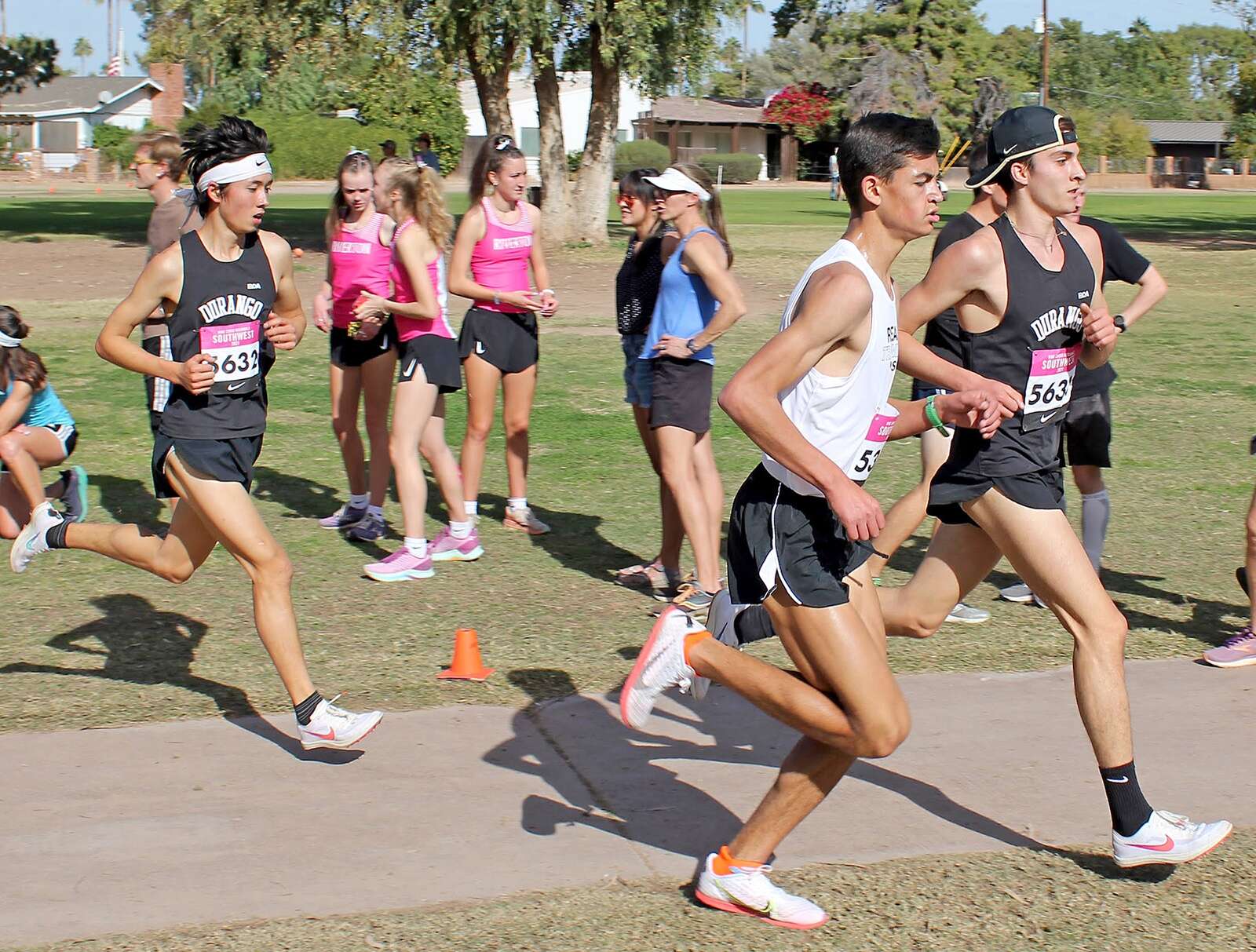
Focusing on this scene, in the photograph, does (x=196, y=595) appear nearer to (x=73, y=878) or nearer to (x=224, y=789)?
(x=224, y=789)

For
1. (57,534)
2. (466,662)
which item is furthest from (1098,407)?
(57,534)

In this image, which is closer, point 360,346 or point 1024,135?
point 1024,135

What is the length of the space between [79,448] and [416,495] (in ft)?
12.8

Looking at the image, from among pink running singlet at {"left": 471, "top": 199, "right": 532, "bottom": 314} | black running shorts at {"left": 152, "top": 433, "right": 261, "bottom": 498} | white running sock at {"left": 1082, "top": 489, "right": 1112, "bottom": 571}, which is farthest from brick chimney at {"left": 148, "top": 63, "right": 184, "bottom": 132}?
black running shorts at {"left": 152, "top": 433, "right": 261, "bottom": 498}

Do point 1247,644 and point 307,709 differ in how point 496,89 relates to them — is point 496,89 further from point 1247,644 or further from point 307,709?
point 307,709

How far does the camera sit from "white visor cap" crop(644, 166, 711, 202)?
6477mm

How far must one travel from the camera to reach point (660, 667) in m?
3.93

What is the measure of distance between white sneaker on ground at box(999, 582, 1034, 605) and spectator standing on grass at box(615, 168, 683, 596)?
1.55 meters

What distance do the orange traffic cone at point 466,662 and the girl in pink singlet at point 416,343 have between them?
1518 mm

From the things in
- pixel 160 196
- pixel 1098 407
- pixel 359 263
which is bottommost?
pixel 1098 407

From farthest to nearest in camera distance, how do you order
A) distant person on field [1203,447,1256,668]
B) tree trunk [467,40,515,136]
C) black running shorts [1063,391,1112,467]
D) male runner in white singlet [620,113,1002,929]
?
tree trunk [467,40,515,136]
black running shorts [1063,391,1112,467]
distant person on field [1203,447,1256,668]
male runner in white singlet [620,113,1002,929]

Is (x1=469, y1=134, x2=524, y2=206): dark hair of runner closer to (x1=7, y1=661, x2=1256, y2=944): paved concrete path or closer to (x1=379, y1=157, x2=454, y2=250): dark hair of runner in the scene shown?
(x1=379, y1=157, x2=454, y2=250): dark hair of runner

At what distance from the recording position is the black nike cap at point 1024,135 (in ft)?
14.2

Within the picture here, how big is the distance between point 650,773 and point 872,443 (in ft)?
5.05
